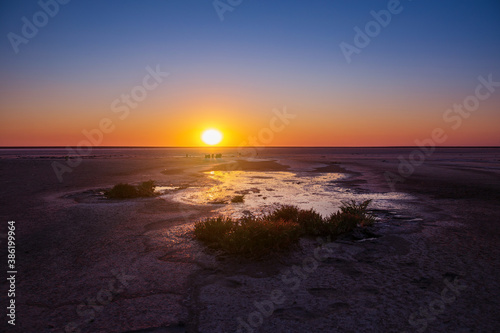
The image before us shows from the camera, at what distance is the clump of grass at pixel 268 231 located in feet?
19.9

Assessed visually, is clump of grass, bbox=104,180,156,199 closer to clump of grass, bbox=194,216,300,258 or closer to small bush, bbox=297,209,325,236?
clump of grass, bbox=194,216,300,258

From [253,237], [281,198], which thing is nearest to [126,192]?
[281,198]

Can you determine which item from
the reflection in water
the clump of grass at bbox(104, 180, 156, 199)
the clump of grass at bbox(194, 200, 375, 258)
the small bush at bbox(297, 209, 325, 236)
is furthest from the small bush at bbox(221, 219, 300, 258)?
the clump of grass at bbox(104, 180, 156, 199)

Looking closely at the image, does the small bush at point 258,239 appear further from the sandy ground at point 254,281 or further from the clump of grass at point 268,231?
the sandy ground at point 254,281

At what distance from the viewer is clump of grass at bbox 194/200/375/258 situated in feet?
19.9

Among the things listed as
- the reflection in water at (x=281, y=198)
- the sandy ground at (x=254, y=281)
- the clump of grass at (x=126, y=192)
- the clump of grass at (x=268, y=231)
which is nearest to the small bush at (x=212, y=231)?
the clump of grass at (x=268, y=231)

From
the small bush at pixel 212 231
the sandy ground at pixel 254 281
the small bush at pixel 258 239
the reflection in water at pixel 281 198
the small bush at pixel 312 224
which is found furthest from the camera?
the reflection in water at pixel 281 198

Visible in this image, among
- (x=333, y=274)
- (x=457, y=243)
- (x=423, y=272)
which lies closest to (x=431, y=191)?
(x=457, y=243)

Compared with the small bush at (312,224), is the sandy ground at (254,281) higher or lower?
lower

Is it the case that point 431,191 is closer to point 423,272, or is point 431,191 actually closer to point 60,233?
point 423,272

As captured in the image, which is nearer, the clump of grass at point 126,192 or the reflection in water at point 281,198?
the reflection in water at point 281,198

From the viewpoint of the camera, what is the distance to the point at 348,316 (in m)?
3.89

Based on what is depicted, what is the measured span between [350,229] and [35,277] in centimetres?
701

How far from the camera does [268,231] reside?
6332 millimetres
